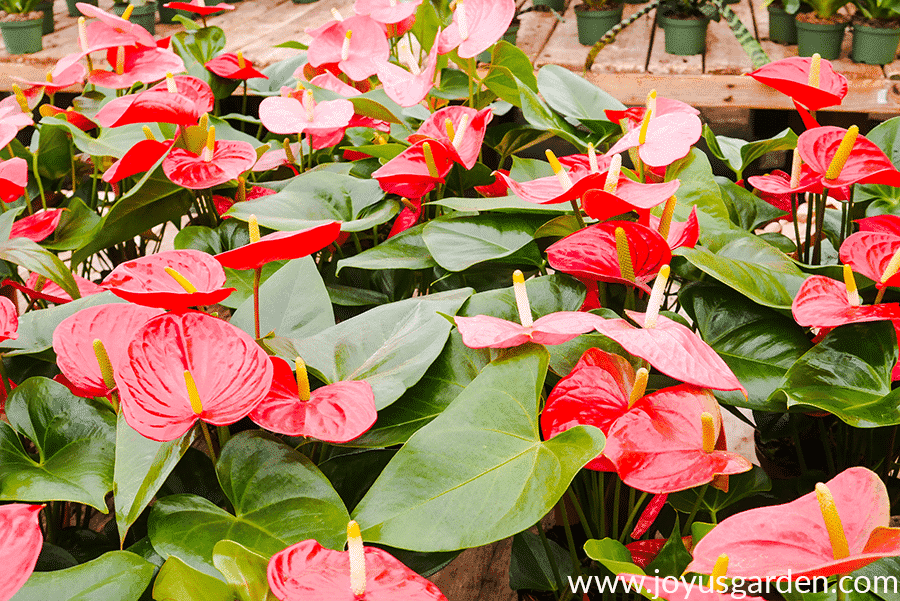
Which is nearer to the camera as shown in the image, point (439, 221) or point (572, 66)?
point (439, 221)

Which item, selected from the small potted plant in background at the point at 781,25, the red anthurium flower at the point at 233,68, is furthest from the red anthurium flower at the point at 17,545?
the small potted plant in background at the point at 781,25

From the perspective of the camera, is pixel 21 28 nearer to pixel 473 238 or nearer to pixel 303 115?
pixel 303 115

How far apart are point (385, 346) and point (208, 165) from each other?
291mm

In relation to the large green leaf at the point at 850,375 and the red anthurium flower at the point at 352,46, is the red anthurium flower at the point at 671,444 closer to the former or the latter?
the large green leaf at the point at 850,375

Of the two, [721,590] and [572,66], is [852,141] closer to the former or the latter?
[721,590]

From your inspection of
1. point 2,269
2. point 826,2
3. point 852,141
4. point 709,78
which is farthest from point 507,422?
point 826,2

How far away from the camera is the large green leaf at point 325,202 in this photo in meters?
0.63

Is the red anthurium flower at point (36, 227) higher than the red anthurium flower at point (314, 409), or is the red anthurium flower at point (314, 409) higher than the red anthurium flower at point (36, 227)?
the red anthurium flower at point (314, 409)

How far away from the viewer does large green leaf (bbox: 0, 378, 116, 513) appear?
16.8 inches

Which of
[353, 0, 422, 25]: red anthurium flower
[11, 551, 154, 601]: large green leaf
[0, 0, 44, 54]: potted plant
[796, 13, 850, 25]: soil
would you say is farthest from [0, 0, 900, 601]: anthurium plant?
[0, 0, 44, 54]: potted plant

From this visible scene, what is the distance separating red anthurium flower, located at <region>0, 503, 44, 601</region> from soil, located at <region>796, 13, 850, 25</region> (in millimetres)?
2350

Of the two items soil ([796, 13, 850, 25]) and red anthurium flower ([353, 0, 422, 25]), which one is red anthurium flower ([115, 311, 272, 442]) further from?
soil ([796, 13, 850, 25])

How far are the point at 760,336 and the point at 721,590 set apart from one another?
254 millimetres

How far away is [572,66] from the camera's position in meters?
2.12
